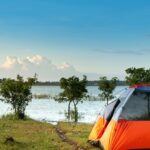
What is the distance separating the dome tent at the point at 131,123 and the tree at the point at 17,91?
21.9 meters

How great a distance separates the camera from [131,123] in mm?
15836

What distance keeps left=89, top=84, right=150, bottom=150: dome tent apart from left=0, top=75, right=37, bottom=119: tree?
71.8 feet

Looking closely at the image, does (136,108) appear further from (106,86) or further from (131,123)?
(106,86)

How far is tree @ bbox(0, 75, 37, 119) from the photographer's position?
37.9 meters

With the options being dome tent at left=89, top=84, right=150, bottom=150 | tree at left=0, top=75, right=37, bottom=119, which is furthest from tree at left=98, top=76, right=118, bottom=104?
dome tent at left=89, top=84, right=150, bottom=150

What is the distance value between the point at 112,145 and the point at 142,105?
1.73 metres

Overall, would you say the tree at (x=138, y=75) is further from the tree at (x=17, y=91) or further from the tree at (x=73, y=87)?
the tree at (x=17, y=91)

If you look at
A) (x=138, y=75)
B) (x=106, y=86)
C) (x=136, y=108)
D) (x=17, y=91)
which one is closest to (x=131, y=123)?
(x=136, y=108)

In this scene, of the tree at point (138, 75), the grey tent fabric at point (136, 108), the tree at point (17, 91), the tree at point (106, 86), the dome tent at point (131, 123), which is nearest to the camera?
the dome tent at point (131, 123)

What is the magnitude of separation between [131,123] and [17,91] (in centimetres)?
2329

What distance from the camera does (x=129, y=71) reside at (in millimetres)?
49938

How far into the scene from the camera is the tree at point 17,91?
3791 cm

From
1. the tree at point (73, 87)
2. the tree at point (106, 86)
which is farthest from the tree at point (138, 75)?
the tree at point (106, 86)

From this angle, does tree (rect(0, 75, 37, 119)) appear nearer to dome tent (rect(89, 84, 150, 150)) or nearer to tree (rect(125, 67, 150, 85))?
tree (rect(125, 67, 150, 85))
